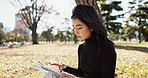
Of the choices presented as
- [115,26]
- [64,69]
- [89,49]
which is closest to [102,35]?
[89,49]

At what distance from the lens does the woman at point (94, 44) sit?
1.39 meters

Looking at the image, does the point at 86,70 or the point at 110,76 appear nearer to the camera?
the point at 110,76

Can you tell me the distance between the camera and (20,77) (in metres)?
3.75

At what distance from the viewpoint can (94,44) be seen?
1526 mm

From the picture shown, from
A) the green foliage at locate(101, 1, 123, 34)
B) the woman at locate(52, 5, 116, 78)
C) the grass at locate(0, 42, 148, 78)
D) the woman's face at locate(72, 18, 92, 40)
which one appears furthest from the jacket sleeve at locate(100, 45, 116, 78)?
the green foliage at locate(101, 1, 123, 34)

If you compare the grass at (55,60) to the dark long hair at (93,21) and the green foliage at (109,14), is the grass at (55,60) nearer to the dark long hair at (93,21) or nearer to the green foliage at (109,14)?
the dark long hair at (93,21)

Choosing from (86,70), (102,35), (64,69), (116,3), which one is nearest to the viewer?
(102,35)

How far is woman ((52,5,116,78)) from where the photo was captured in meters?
1.39

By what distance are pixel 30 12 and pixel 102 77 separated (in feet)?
93.0

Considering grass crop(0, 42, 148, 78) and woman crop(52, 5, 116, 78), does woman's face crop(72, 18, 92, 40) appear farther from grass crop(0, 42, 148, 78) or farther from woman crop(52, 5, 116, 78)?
grass crop(0, 42, 148, 78)

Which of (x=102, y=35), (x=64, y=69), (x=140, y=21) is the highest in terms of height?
(x=140, y=21)

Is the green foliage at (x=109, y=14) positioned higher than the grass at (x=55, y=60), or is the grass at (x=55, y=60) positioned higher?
the green foliage at (x=109, y=14)

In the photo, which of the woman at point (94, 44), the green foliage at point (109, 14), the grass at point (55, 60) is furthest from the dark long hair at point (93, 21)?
the green foliage at point (109, 14)

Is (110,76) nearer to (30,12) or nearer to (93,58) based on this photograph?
(93,58)
